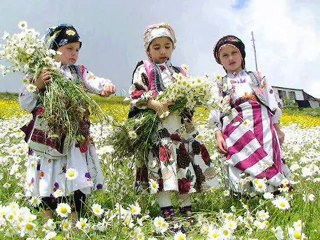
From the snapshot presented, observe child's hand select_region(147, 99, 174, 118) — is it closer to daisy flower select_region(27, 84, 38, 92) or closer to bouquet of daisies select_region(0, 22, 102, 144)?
bouquet of daisies select_region(0, 22, 102, 144)

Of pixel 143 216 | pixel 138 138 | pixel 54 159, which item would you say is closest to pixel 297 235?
pixel 143 216

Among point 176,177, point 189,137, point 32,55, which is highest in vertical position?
point 32,55

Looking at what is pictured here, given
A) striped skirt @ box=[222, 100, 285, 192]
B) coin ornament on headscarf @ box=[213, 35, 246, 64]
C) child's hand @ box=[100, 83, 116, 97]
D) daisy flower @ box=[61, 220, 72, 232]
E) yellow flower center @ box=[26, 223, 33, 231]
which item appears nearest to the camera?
yellow flower center @ box=[26, 223, 33, 231]

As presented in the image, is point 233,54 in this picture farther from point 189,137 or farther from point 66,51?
point 66,51

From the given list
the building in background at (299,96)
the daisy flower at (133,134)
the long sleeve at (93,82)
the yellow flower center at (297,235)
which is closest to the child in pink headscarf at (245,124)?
the daisy flower at (133,134)

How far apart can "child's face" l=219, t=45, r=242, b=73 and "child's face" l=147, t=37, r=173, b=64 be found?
60 centimetres

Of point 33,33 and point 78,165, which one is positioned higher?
point 33,33

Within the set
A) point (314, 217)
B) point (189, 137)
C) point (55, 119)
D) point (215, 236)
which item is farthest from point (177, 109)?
point (215, 236)

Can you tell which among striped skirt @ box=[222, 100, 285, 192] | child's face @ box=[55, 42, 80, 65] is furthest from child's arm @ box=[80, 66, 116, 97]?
striped skirt @ box=[222, 100, 285, 192]

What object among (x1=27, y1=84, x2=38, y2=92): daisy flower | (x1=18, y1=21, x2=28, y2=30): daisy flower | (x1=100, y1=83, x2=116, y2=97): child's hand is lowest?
(x1=27, y1=84, x2=38, y2=92): daisy flower

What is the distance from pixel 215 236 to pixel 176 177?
4.83ft

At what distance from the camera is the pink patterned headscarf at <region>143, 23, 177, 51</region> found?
396 centimetres

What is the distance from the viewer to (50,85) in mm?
3324

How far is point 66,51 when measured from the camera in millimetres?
3732
